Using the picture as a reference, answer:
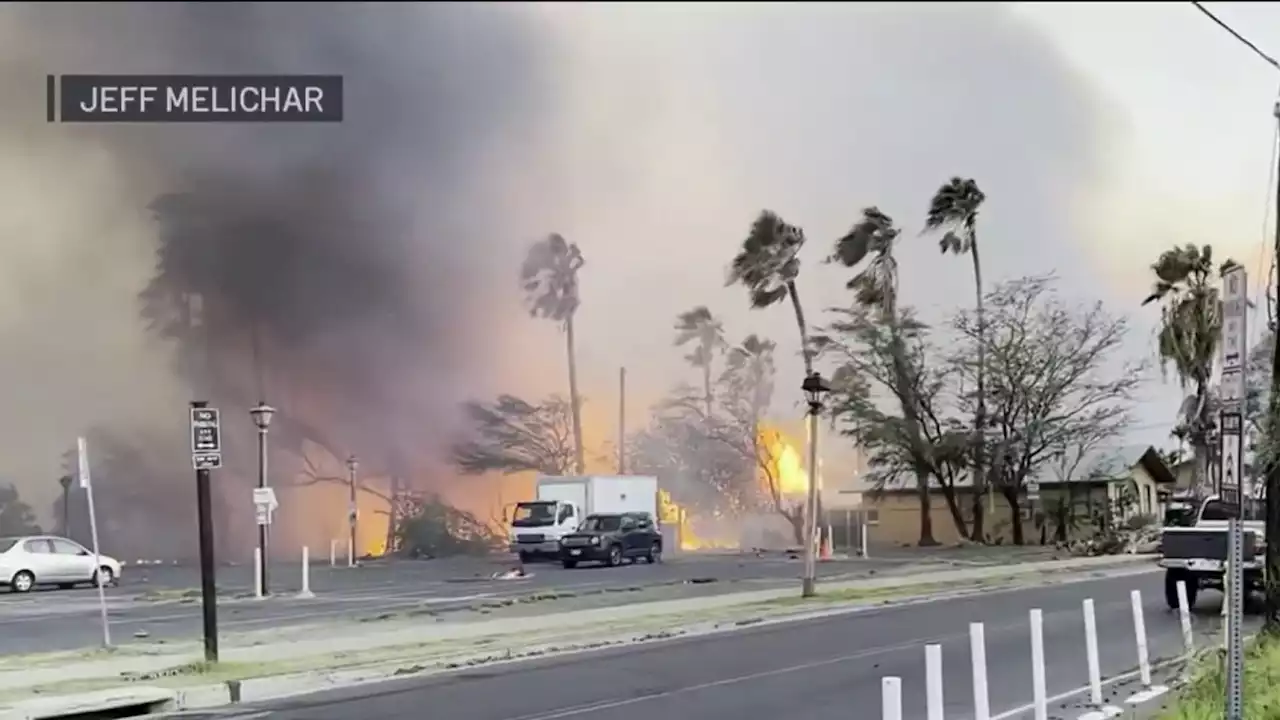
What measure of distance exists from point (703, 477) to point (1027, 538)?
12.0 m

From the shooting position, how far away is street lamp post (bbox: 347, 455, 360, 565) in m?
33.1

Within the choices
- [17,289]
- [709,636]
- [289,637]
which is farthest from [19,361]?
[709,636]

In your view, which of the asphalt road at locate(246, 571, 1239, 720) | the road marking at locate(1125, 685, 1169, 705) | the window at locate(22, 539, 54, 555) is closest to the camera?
the road marking at locate(1125, 685, 1169, 705)

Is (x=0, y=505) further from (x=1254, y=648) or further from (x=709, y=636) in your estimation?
(x=1254, y=648)

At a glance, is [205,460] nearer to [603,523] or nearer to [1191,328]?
[603,523]

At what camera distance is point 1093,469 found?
39625mm

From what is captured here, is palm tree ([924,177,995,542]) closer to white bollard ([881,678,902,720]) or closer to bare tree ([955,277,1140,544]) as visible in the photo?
bare tree ([955,277,1140,544])

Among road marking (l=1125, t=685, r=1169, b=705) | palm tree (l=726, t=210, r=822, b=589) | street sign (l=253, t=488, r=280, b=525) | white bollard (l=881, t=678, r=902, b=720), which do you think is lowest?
road marking (l=1125, t=685, r=1169, b=705)

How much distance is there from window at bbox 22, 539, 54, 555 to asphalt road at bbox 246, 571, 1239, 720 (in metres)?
14.2

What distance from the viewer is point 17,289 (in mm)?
31016

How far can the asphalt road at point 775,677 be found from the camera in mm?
9977

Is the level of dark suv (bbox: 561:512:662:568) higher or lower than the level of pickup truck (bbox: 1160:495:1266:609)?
lower

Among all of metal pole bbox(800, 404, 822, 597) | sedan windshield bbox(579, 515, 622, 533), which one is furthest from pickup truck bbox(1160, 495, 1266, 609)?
sedan windshield bbox(579, 515, 622, 533)

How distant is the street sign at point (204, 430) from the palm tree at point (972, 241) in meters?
30.4
